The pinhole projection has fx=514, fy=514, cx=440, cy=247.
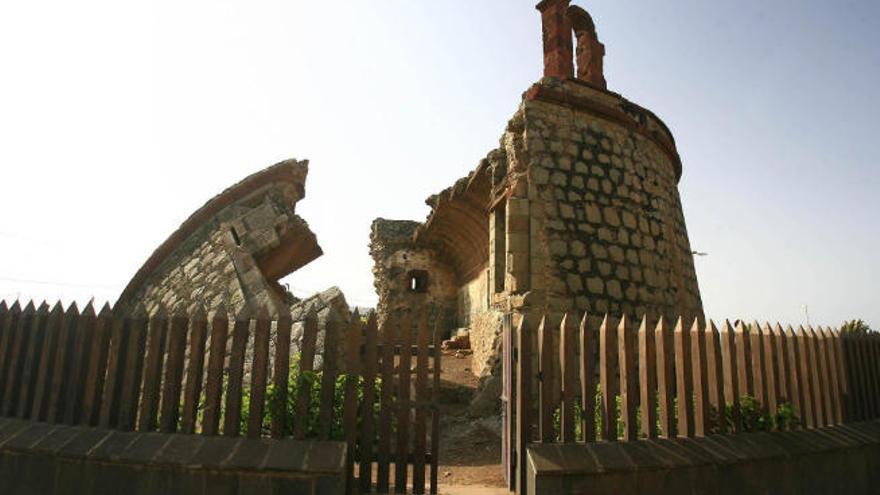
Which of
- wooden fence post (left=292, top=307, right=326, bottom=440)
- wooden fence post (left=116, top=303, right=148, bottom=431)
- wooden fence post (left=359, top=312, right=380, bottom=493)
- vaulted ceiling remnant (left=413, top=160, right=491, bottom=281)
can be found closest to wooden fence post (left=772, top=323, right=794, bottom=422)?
wooden fence post (left=359, top=312, right=380, bottom=493)

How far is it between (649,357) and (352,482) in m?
2.25

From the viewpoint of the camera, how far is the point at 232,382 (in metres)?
3.49

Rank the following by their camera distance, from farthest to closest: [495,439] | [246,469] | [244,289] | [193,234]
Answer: [193,234] < [244,289] < [495,439] < [246,469]

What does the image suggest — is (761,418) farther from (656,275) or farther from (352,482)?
(656,275)

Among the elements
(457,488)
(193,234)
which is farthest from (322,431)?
(193,234)

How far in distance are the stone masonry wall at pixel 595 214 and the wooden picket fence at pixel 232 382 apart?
3388mm

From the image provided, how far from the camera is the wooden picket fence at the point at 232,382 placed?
3.50 meters

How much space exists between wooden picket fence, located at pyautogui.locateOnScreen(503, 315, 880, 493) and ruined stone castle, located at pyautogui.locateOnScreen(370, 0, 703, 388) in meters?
2.61

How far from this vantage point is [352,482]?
135 inches

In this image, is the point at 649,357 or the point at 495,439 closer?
the point at 649,357

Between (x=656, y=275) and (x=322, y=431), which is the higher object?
(x=656, y=275)

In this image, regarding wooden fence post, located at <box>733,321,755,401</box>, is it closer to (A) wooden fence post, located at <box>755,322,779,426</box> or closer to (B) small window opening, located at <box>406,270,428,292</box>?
(A) wooden fence post, located at <box>755,322,779,426</box>

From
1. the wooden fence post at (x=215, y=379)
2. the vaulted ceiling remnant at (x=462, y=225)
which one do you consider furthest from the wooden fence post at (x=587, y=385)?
the vaulted ceiling remnant at (x=462, y=225)

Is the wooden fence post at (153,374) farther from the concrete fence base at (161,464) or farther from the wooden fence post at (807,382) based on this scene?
the wooden fence post at (807,382)
